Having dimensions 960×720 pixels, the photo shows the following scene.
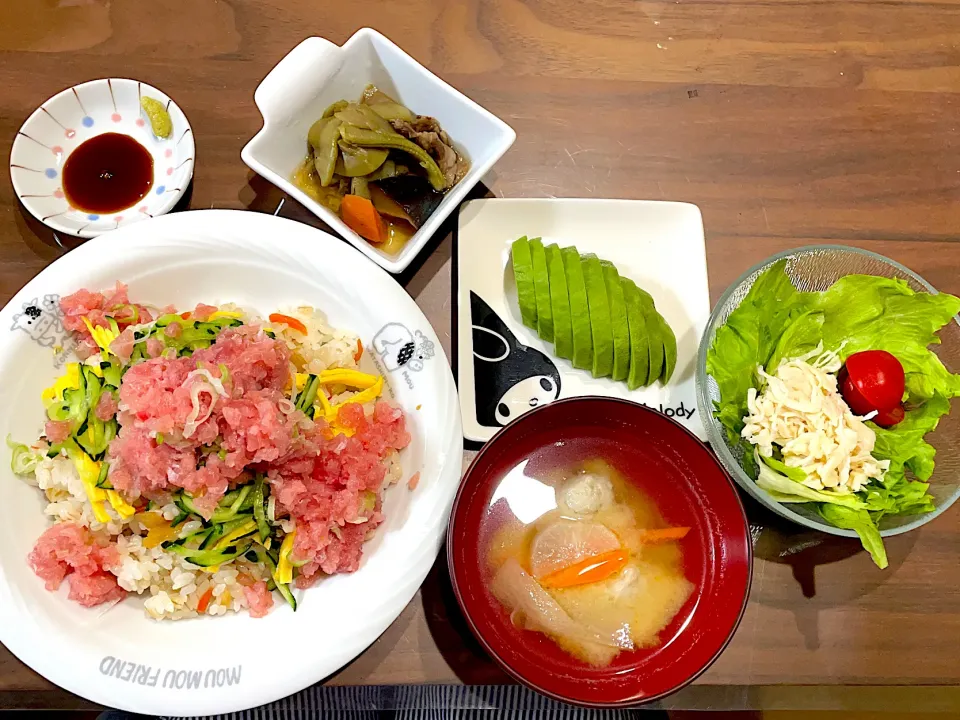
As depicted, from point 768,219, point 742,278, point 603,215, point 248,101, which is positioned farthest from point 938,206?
point 248,101

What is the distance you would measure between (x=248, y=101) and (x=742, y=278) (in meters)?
1.42

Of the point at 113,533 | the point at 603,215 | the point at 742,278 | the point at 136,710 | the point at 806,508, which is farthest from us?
the point at 603,215

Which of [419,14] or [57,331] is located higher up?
[419,14]

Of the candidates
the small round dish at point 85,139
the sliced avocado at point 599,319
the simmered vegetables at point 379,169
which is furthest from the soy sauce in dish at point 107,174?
the sliced avocado at point 599,319

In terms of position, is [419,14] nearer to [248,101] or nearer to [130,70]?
[248,101]

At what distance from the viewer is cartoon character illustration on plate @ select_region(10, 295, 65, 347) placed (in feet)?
4.74

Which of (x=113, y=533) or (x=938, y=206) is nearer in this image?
(x=113, y=533)

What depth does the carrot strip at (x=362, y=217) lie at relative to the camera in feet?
5.41

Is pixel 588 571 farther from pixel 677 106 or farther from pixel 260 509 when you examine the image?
pixel 677 106

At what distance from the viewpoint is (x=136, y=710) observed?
4.29 feet

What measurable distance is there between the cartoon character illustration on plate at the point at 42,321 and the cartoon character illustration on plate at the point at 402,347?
0.69 meters

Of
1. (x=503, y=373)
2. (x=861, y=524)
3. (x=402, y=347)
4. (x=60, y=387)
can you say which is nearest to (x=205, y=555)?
(x=60, y=387)

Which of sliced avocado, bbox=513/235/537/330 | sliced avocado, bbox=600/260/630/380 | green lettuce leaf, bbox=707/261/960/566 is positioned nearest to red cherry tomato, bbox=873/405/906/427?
green lettuce leaf, bbox=707/261/960/566

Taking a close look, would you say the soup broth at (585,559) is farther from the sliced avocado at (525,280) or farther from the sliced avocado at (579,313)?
the sliced avocado at (525,280)
